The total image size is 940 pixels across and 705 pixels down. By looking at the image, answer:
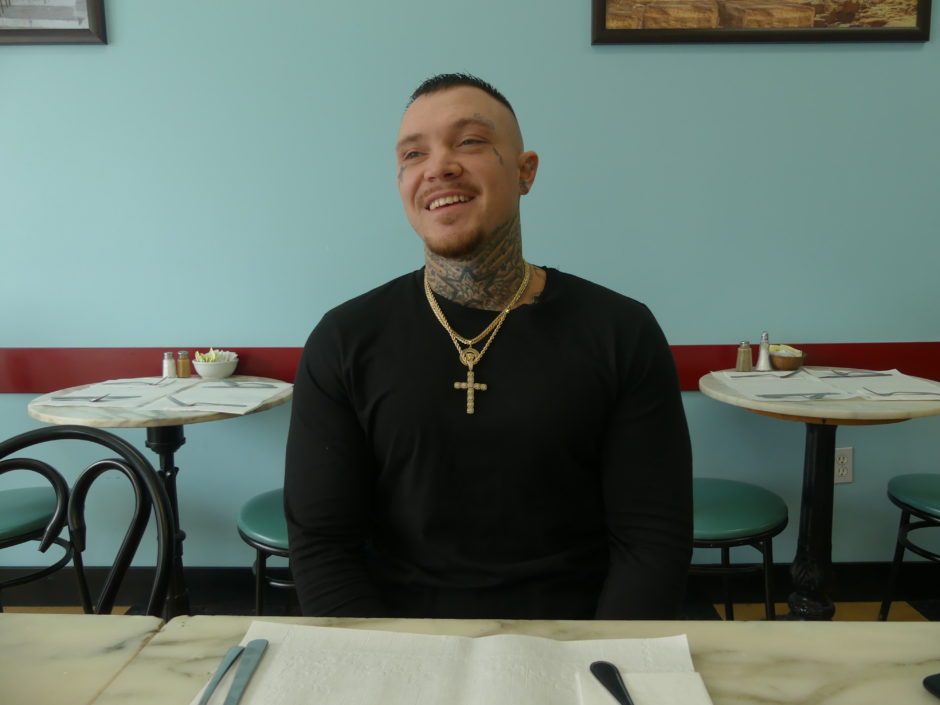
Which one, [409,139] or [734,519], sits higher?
[409,139]

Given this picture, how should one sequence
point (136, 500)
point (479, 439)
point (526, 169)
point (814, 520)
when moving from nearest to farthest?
point (136, 500) < point (479, 439) < point (526, 169) < point (814, 520)

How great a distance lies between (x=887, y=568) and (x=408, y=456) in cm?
233

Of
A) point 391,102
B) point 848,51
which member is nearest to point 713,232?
point 848,51

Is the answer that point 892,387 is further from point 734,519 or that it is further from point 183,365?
point 183,365

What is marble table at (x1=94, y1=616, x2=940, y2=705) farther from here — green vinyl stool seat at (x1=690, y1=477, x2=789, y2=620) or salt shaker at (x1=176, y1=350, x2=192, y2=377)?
salt shaker at (x1=176, y1=350, x2=192, y2=377)

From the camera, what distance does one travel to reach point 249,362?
2533 millimetres

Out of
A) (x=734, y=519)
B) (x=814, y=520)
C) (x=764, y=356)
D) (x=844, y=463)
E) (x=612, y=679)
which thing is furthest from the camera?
(x=844, y=463)

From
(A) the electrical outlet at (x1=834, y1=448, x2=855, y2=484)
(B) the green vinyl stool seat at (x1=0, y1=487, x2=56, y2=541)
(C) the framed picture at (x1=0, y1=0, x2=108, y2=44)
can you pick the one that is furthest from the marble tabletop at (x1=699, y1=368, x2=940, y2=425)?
(C) the framed picture at (x1=0, y1=0, x2=108, y2=44)

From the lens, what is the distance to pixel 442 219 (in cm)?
114

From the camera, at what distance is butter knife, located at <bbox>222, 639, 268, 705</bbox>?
22.7 inches

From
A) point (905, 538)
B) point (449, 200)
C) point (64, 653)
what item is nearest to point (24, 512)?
point (64, 653)

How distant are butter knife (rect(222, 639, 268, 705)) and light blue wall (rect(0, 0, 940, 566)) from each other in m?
1.95

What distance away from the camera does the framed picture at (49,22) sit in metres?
2.36

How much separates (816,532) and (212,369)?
6.87 feet
